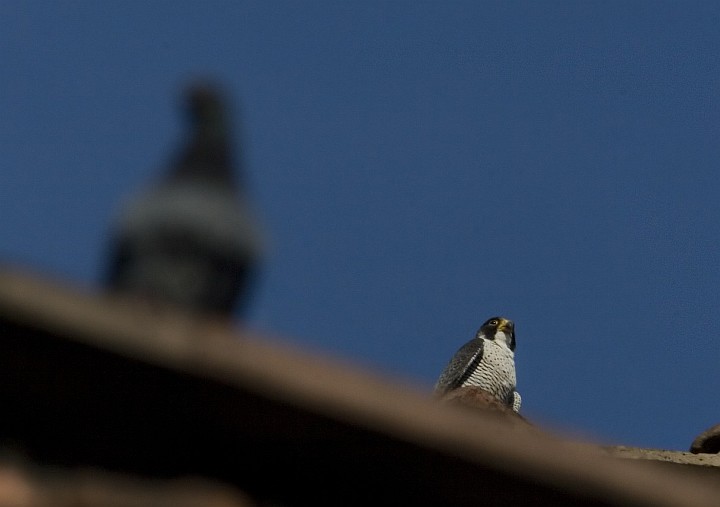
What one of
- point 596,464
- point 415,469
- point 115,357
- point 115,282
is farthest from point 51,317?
point 115,282

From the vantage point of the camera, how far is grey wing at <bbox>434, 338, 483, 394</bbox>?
12.5 meters

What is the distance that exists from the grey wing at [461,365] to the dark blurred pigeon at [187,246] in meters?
7.65

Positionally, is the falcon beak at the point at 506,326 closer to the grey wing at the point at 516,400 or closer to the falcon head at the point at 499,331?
the falcon head at the point at 499,331

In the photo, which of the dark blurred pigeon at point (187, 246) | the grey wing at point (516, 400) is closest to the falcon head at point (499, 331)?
the grey wing at point (516, 400)

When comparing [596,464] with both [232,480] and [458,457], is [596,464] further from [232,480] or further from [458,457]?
[232,480]

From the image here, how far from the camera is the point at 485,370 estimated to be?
42.1 feet

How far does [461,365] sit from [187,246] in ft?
28.5

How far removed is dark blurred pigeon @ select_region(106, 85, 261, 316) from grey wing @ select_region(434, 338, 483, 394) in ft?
25.1

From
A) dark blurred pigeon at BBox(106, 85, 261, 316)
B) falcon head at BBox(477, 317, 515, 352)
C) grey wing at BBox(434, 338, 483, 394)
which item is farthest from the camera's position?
falcon head at BBox(477, 317, 515, 352)

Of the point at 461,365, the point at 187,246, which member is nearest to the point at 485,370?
the point at 461,365

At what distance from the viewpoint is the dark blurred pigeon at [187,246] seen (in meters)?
4.14

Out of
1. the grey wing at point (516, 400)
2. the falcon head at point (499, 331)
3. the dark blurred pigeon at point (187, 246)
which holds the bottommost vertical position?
the dark blurred pigeon at point (187, 246)

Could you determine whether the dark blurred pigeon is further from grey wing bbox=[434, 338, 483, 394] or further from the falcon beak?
the falcon beak

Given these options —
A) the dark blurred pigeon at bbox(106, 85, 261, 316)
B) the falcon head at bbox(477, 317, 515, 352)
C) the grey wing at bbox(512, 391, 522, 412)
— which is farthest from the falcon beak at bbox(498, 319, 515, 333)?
the dark blurred pigeon at bbox(106, 85, 261, 316)
